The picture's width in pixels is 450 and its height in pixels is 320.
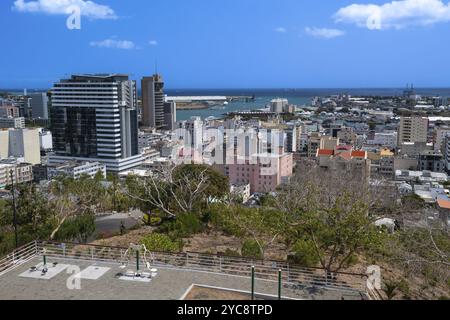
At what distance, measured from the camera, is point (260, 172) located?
22688mm

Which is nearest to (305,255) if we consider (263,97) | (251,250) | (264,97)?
(251,250)

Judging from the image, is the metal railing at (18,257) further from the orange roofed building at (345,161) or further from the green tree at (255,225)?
the orange roofed building at (345,161)

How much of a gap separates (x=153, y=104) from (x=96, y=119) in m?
26.4

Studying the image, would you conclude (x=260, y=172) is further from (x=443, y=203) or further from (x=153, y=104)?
(x=153, y=104)

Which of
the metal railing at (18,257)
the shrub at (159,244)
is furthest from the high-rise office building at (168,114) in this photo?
the metal railing at (18,257)

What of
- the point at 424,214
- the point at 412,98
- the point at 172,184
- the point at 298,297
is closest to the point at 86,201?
the point at 172,184

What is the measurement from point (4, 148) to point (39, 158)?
2.64 meters

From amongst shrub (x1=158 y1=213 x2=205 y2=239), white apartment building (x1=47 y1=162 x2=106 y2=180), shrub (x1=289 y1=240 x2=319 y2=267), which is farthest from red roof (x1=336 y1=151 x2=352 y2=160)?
shrub (x1=289 y1=240 x2=319 y2=267)

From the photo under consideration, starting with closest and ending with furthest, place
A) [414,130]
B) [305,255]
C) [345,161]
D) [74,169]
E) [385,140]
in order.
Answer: [305,255] → [345,161] → [74,169] → [414,130] → [385,140]

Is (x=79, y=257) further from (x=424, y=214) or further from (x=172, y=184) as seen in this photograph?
(x=424, y=214)

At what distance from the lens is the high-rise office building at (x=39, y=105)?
57625 mm

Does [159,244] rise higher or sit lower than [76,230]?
higher

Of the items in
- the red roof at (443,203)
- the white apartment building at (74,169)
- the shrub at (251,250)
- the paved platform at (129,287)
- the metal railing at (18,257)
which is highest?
the metal railing at (18,257)

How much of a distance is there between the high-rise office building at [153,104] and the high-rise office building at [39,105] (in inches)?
559
